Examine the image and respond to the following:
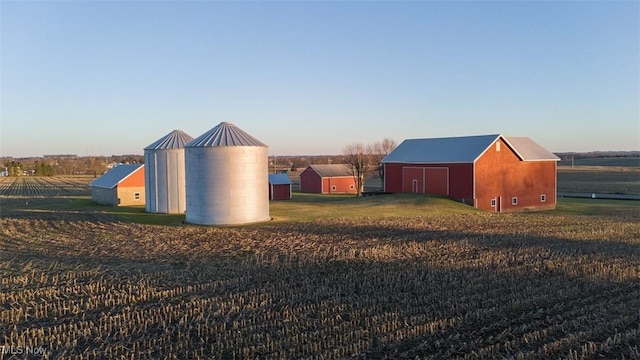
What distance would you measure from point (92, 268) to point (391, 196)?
30.6 metres

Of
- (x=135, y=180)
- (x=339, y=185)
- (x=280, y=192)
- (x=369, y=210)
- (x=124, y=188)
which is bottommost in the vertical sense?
(x=369, y=210)

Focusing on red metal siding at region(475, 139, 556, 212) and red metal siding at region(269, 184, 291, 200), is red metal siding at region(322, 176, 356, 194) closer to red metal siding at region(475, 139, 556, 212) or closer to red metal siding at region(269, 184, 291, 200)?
red metal siding at region(269, 184, 291, 200)

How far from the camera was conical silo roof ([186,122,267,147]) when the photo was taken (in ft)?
106

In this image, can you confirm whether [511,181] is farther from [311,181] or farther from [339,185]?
[311,181]

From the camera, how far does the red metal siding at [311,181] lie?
65.7m

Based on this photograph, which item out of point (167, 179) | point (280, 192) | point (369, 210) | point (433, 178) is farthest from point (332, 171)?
point (167, 179)

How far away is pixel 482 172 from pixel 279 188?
2110 centimetres

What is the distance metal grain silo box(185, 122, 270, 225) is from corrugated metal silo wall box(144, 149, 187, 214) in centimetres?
625

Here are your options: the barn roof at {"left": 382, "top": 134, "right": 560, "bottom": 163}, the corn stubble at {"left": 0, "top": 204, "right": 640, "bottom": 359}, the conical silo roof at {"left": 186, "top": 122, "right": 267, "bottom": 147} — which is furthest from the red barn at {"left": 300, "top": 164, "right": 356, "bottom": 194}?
the corn stubble at {"left": 0, "top": 204, "right": 640, "bottom": 359}

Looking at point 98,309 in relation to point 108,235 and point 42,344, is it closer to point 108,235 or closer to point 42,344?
point 42,344

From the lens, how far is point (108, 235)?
1117 inches

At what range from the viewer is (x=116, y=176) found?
48281mm

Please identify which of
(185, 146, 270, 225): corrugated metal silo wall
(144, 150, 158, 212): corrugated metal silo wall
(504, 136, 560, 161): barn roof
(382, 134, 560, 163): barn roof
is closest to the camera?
(185, 146, 270, 225): corrugated metal silo wall

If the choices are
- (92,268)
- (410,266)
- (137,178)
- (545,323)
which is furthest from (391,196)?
(545,323)
